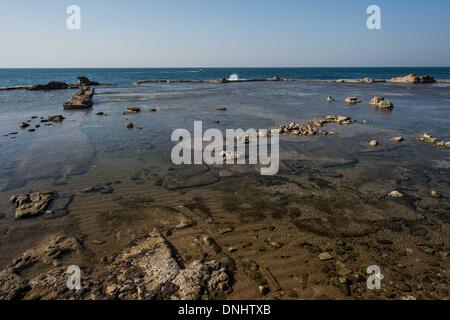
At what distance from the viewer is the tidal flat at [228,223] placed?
6.21 metres

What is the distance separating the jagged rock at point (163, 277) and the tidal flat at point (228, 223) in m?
0.03

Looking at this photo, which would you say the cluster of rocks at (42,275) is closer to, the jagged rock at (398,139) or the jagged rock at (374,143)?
the jagged rock at (374,143)

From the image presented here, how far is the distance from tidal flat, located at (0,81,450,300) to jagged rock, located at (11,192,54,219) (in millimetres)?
143

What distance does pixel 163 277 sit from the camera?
6.31 m

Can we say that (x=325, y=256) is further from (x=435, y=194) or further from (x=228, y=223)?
(x=435, y=194)

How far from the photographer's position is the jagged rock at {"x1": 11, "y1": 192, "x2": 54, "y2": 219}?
9062 millimetres

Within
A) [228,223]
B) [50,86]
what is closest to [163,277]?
[228,223]

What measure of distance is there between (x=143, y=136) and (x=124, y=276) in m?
13.7

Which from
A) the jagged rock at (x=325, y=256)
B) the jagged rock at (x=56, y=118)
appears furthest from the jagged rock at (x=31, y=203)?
the jagged rock at (x=56, y=118)

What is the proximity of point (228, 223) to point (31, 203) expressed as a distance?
20.9 ft

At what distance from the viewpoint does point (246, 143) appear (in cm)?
1688

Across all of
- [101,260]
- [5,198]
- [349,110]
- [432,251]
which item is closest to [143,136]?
→ [5,198]

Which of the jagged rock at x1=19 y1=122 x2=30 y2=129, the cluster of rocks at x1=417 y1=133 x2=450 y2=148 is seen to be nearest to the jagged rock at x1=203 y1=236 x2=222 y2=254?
the cluster of rocks at x1=417 y1=133 x2=450 y2=148

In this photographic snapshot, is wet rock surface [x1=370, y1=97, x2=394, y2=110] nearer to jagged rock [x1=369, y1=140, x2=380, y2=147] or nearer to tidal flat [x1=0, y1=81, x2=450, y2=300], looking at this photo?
tidal flat [x1=0, y1=81, x2=450, y2=300]
